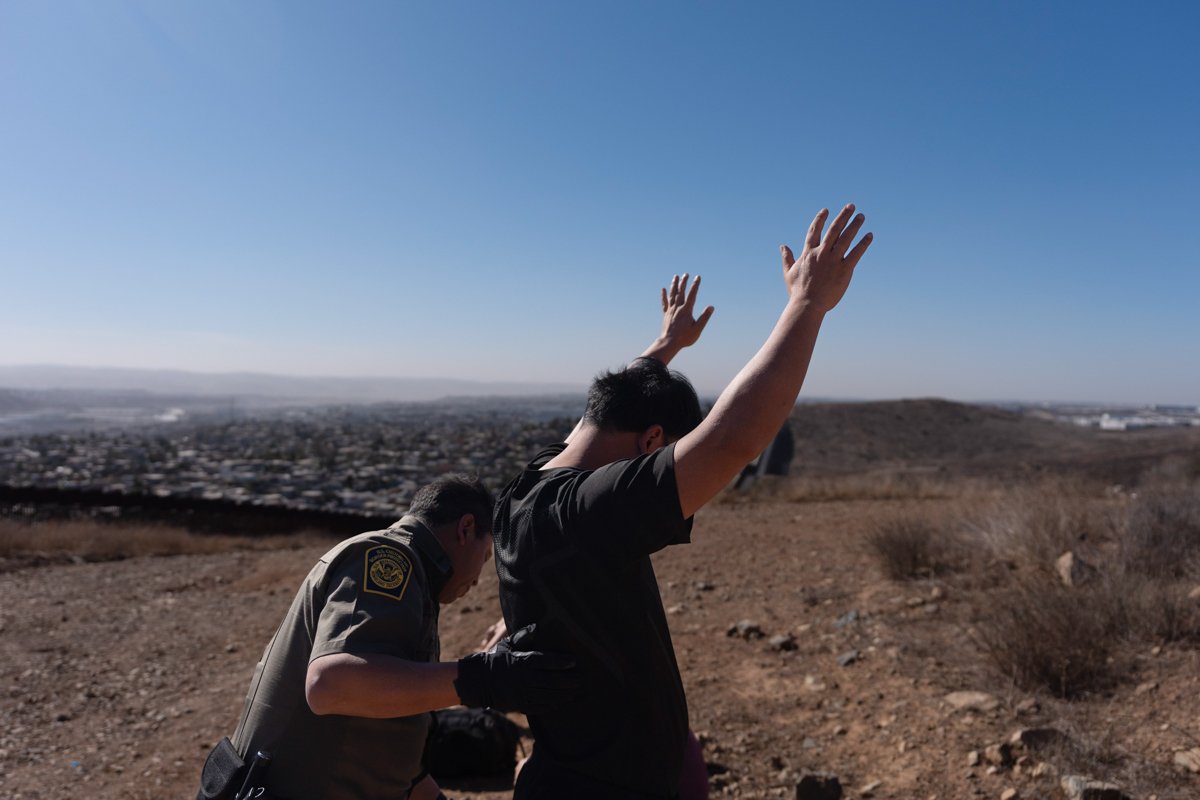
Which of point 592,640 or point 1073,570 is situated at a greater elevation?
point 592,640

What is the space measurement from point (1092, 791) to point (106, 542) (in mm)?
15572

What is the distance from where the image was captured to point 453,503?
2.28 m

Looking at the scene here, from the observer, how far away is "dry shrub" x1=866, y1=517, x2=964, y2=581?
6.99m

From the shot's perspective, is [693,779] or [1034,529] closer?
[693,779]

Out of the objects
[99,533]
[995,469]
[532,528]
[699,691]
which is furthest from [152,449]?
[532,528]

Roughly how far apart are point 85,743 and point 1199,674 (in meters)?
6.92

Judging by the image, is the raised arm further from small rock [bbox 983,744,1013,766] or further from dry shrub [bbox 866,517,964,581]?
dry shrub [bbox 866,517,964,581]

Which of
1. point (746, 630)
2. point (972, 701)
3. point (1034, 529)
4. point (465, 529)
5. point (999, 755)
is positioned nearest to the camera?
point (465, 529)

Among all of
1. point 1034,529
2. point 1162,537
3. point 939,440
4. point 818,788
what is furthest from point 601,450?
point 939,440

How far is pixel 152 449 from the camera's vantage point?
39000 millimetres

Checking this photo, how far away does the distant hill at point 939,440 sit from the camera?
2405 centimetres

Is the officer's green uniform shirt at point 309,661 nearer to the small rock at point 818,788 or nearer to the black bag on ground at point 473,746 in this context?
the small rock at point 818,788

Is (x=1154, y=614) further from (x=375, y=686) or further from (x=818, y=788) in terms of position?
(x=375, y=686)

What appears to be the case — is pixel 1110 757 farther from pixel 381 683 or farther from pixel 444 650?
pixel 444 650
